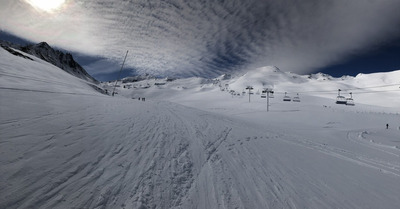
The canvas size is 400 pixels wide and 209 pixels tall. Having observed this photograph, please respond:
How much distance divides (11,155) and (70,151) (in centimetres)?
122

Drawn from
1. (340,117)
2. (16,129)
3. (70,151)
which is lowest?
(340,117)

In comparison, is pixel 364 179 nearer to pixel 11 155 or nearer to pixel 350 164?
pixel 350 164

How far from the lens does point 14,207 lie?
9.95ft

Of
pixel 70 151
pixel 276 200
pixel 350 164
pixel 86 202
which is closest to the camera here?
pixel 86 202

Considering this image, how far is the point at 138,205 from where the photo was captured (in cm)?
380

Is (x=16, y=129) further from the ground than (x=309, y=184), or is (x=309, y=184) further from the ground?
(x=16, y=129)

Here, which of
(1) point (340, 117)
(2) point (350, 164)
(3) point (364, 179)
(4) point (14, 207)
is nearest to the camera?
(4) point (14, 207)

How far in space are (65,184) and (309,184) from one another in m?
7.23

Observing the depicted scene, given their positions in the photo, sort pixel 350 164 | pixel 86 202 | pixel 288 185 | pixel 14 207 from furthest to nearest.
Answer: pixel 350 164
pixel 288 185
pixel 86 202
pixel 14 207

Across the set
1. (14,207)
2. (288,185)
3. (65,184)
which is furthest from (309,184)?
(14,207)

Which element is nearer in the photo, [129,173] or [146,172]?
[129,173]

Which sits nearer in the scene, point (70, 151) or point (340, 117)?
point (70, 151)

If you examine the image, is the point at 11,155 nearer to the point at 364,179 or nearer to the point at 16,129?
the point at 16,129

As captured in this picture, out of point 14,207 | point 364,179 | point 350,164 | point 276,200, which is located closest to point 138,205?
point 14,207
